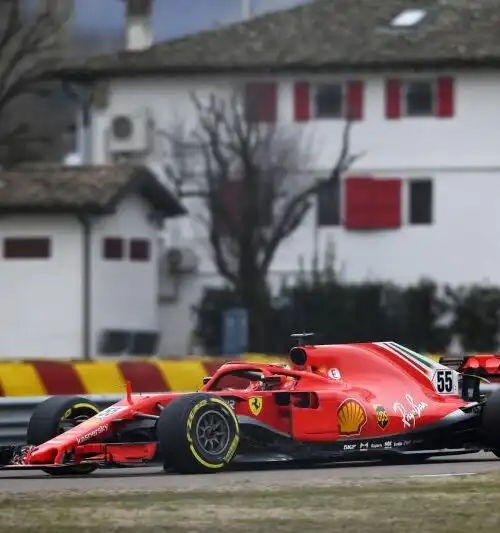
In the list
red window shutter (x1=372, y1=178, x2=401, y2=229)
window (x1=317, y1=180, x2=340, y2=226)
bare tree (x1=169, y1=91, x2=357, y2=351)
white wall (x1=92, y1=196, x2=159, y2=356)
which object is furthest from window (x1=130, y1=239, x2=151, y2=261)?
red window shutter (x1=372, y1=178, x2=401, y2=229)

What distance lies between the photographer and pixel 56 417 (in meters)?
15.3

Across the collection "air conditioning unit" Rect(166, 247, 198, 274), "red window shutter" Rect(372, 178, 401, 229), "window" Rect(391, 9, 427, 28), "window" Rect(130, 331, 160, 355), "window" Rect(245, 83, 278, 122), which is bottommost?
"window" Rect(130, 331, 160, 355)

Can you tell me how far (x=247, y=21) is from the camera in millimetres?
53719

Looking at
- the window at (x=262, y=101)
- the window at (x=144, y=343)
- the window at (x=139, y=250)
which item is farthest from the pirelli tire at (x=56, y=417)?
the window at (x=262, y=101)

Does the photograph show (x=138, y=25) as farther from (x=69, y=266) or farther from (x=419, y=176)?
(x=69, y=266)

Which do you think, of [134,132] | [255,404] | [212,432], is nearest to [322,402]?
[255,404]

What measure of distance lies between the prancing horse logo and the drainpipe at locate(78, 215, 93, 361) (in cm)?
2985

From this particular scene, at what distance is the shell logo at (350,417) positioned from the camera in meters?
14.8

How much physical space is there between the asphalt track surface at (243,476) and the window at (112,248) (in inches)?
1176

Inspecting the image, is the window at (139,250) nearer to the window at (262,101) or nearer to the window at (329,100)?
the window at (262,101)

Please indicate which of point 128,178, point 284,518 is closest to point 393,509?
point 284,518

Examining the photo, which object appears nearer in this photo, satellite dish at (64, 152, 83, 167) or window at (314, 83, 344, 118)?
satellite dish at (64, 152, 83, 167)

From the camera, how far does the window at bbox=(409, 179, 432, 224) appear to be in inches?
1951

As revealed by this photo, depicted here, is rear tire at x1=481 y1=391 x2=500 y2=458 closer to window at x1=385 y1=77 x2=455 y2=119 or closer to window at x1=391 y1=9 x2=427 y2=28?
window at x1=385 y1=77 x2=455 y2=119
